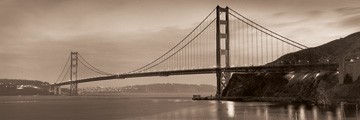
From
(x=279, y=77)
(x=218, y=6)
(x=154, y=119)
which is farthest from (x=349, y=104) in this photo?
(x=218, y=6)

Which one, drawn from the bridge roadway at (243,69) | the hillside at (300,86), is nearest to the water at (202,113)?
the hillside at (300,86)

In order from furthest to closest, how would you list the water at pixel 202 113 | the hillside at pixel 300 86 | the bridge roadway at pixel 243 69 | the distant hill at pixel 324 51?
the distant hill at pixel 324 51 < the bridge roadway at pixel 243 69 < the hillside at pixel 300 86 < the water at pixel 202 113

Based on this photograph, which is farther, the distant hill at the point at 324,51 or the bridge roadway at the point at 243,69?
the distant hill at the point at 324,51

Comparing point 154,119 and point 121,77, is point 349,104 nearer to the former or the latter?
point 154,119

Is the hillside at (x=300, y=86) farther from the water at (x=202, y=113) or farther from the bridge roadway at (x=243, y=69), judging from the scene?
the water at (x=202, y=113)

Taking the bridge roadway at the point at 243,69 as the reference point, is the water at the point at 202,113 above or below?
below

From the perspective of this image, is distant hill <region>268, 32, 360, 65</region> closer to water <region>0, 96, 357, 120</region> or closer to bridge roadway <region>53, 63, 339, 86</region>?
bridge roadway <region>53, 63, 339, 86</region>

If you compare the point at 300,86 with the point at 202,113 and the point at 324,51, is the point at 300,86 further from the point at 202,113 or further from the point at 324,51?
the point at 324,51

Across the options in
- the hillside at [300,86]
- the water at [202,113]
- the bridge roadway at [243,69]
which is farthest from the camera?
the bridge roadway at [243,69]

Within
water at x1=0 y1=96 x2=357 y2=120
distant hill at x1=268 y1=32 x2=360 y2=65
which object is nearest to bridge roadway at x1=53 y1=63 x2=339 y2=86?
water at x1=0 y1=96 x2=357 y2=120

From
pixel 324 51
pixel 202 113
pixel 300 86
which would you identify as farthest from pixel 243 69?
pixel 324 51
